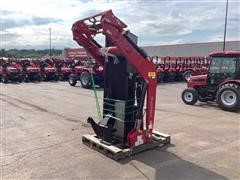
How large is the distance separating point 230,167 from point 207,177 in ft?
1.98

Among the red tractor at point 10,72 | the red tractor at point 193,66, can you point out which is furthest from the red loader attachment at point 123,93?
the red tractor at point 193,66

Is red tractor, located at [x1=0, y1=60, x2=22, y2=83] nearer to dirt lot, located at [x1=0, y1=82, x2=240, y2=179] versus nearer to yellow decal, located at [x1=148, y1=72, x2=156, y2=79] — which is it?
dirt lot, located at [x1=0, y1=82, x2=240, y2=179]

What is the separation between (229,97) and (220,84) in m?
0.69

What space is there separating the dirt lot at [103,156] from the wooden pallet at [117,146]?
0.36 ft

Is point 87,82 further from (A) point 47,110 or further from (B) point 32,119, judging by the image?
(B) point 32,119

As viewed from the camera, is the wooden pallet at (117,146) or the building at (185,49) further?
the building at (185,49)

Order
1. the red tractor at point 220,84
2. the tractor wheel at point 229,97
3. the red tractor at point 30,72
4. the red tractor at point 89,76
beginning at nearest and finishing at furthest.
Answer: the tractor wheel at point 229,97
the red tractor at point 220,84
the red tractor at point 89,76
the red tractor at point 30,72

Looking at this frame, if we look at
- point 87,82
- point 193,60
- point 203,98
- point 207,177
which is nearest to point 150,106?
point 207,177

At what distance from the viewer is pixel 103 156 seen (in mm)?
5375

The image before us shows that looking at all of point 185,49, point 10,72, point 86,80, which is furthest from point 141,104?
point 185,49

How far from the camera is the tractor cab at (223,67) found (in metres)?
10.5

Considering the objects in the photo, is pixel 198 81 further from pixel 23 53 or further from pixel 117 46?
pixel 23 53

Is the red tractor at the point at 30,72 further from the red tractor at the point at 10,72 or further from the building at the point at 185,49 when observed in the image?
the building at the point at 185,49

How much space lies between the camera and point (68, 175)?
4.54 meters
